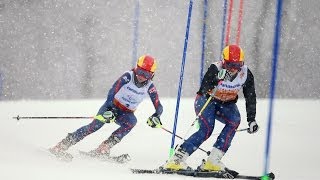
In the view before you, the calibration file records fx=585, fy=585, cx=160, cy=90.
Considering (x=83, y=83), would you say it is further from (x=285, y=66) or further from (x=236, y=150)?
(x=236, y=150)

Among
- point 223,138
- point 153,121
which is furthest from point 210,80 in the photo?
point 153,121

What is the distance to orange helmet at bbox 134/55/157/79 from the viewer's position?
20.8 feet

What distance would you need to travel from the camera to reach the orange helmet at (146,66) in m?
6.35

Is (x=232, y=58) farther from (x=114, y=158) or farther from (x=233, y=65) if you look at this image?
(x=114, y=158)

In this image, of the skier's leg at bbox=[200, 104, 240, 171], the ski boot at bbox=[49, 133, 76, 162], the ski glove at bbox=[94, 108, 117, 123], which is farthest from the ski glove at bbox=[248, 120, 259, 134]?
the ski boot at bbox=[49, 133, 76, 162]

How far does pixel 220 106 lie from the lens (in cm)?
595

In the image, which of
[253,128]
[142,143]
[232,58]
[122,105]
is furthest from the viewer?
[142,143]

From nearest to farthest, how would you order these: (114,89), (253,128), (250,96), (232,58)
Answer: (232,58) → (253,128) → (250,96) → (114,89)

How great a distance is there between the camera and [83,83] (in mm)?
14125

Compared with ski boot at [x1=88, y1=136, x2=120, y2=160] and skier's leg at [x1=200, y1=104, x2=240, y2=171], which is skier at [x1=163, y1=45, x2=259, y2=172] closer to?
skier's leg at [x1=200, y1=104, x2=240, y2=171]

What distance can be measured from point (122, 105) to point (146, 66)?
67cm

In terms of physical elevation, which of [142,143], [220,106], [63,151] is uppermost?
[220,106]

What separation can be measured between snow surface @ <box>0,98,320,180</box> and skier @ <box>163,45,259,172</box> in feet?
1.89

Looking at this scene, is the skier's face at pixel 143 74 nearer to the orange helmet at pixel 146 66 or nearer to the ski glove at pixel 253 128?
the orange helmet at pixel 146 66
